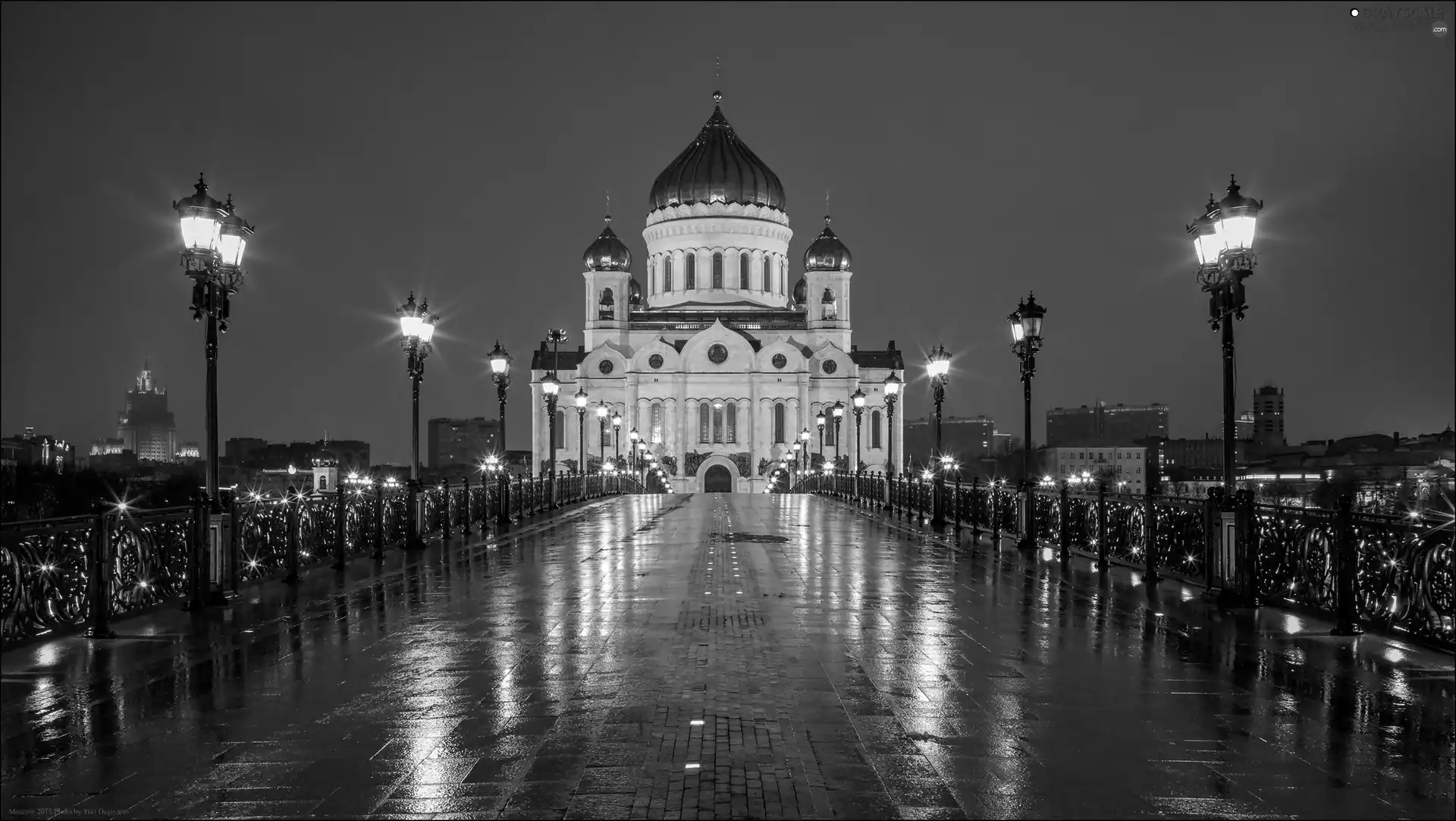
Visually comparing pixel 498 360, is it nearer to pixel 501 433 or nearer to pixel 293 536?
pixel 501 433

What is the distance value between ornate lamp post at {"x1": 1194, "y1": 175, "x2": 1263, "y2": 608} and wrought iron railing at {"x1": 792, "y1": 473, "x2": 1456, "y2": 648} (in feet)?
0.55

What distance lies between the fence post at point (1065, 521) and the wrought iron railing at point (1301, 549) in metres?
0.02

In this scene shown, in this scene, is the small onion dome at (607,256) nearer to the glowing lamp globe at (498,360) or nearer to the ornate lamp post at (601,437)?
the ornate lamp post at (601,437)

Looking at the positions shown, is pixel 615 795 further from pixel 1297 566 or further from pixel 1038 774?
pixel 1297 566

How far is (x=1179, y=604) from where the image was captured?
42.2 ft

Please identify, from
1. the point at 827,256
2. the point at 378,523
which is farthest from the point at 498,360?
the point at 827,256

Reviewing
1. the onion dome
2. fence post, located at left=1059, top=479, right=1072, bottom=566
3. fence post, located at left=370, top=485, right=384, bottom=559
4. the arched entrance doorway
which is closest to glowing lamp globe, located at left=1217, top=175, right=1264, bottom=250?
fence post, located at left=1059, top=479, right=1072, bottom=566

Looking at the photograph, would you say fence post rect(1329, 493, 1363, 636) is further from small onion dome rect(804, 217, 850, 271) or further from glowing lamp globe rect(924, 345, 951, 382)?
small onion dome rect(804, 217, 850, 271)

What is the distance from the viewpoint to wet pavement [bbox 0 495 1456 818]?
5.62 m

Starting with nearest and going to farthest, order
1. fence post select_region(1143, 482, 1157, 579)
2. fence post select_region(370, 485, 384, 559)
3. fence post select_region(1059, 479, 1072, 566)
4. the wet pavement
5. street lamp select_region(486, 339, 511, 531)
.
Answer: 1. the wet pavement
2. fence post select_region(1143, 482, 1157, 579)
3. fence post select_region(370, 485, 384, 559)
4. fence post select_region(1059, 479, 1072, 566)
5. street lamp select_region(486, 339, 511, 531)

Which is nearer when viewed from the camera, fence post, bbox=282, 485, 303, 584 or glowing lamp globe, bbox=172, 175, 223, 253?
glowing lamp globe, bbox=172, 175, 223, 253

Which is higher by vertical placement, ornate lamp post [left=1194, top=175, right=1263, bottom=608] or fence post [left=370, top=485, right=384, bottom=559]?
ornate lamp post [left=1194, top=175, right=1263, bottom=608]

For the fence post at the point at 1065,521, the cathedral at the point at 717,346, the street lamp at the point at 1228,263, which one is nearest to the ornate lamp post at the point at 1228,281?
the street lamp at the point at 1228,263

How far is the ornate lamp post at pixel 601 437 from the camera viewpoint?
199 feet
